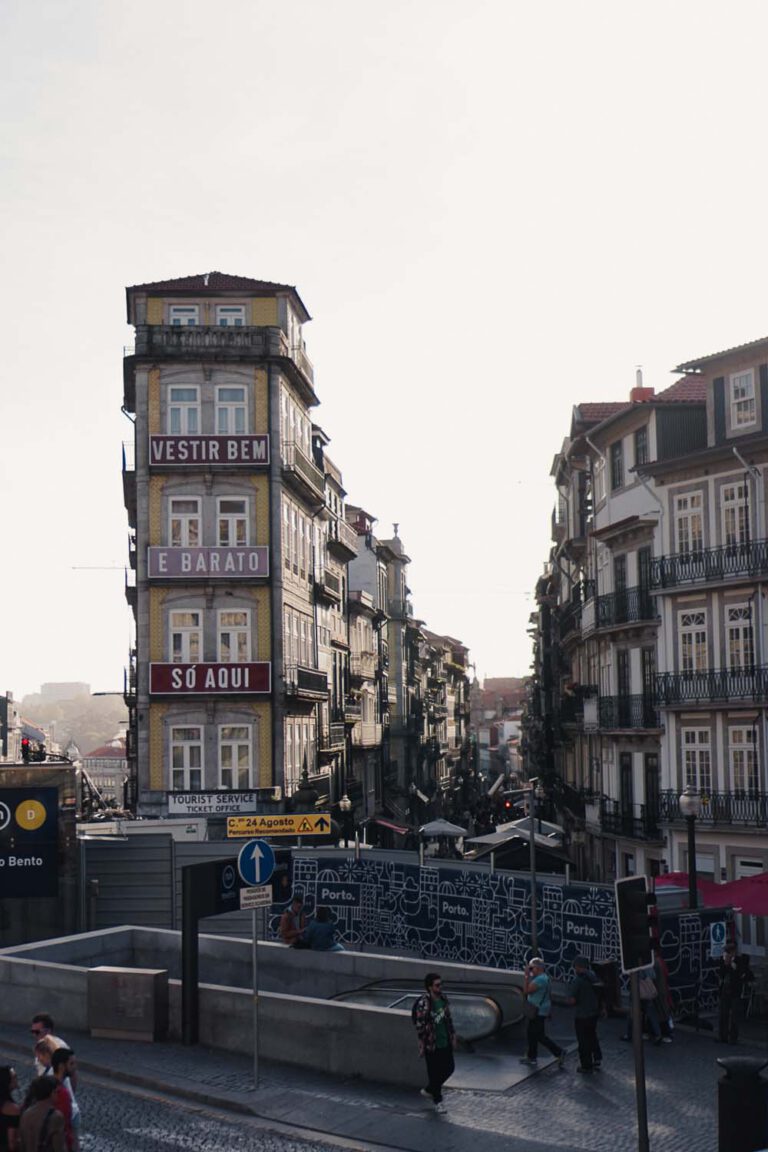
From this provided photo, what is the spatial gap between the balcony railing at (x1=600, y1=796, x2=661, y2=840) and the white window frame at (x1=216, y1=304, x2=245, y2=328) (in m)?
20.7

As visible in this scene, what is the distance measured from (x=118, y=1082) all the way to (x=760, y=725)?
23336 millimetres

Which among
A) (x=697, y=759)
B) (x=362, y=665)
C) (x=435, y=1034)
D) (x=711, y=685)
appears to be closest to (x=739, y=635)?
(x=711, y=685)

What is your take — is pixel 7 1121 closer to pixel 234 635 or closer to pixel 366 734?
pixel 234 635

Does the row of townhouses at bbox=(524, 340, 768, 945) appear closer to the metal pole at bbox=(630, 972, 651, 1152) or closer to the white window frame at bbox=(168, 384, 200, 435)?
the white window frame at bbox=(168, 384, 200, 435)

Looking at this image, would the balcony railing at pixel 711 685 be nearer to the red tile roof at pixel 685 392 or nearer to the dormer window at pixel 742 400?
the dormer window at pixel 742 400

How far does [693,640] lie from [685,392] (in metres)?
7.77

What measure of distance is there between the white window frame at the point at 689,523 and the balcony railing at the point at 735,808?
22.6 feet

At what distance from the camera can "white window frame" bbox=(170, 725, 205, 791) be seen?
43.4 m

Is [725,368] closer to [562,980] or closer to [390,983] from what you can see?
[562,980]

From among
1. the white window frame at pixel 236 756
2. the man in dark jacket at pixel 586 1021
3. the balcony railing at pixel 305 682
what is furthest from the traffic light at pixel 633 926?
the balcony railing at pixel 305 682

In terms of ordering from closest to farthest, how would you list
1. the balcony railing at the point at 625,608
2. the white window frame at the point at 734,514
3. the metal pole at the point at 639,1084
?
1. the metal pole at the point at 639,1084
2. the white window frame at the point at 734,514
3. the balcony railing at the point at 625,608

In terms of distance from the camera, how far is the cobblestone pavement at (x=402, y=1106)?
14516 millimetres

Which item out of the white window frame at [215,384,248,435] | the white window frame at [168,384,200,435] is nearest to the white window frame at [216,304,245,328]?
the white window frame at [215,384,248,435]

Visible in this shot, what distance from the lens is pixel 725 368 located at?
3659 cm
